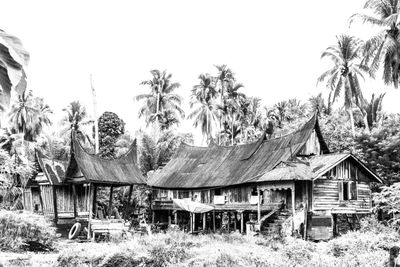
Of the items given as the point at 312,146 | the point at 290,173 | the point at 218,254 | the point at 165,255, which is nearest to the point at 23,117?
the point at 312,146

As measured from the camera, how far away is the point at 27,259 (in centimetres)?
1820

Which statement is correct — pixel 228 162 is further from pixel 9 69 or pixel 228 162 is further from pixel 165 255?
pixel 9 69

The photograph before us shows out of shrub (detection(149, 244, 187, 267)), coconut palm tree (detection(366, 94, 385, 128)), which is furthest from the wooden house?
coconut palm tree (detection(366, 94, 385, 128))

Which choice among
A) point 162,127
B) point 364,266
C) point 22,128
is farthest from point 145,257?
point 22,128

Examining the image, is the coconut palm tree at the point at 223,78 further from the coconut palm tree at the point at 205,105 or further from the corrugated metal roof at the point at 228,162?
the corrugated metal roof at the point at 228,162

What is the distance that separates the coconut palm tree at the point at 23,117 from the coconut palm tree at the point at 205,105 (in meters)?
18.8

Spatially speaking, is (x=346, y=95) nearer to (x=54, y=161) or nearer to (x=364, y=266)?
(x=54, y=161)

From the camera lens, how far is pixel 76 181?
29.4 metres

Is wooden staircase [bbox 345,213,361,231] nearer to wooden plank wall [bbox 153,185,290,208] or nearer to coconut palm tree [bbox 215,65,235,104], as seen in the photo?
wooden plank wall [bbox 153,185,290,208]

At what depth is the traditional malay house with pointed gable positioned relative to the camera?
1153 inches

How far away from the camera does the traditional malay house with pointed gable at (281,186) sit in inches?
→ 1153

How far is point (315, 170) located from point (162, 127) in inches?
1224

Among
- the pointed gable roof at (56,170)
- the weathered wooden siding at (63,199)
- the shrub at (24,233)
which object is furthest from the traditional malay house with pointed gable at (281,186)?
the shrub at (24,233)

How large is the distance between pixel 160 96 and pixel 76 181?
30.5 m
